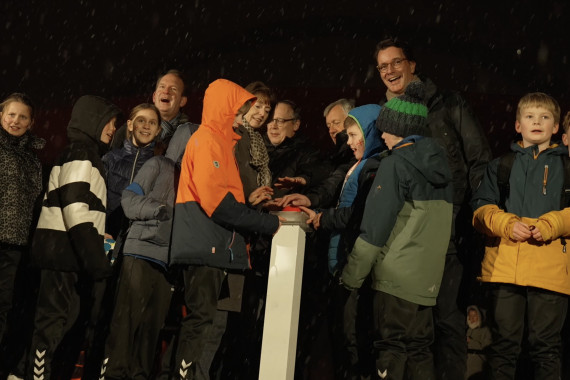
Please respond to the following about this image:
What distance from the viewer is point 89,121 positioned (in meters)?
3.93

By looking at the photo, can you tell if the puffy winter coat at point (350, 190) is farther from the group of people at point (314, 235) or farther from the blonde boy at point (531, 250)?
the blonde boy at point (531, 250)

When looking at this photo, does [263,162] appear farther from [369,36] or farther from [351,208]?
[369,36]

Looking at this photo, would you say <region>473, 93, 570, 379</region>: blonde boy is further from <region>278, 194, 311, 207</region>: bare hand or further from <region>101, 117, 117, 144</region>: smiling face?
<region>101, 117, 117, 144</region>: smiling face

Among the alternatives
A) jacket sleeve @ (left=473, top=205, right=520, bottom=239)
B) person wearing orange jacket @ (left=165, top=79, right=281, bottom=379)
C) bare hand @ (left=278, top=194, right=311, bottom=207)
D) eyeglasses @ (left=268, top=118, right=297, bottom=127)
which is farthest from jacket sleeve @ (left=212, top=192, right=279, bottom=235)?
eyeglasses @ (left=268, top=118, right=297, bottom=127)

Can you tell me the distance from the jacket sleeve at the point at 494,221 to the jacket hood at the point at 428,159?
0.31 metres

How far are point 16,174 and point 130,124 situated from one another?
0.77 meters

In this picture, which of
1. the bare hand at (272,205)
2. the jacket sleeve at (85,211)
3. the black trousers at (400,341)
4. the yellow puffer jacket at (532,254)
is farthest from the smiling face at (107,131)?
the yellow puffer jacket at (532,254)

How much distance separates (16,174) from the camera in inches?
163

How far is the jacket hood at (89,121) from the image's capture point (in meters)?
3.91

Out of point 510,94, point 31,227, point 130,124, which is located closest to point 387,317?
point 130,124

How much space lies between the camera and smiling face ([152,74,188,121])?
15.1 ft

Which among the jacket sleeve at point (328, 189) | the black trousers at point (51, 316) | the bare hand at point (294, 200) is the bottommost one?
the black trousers at point (51, 316)

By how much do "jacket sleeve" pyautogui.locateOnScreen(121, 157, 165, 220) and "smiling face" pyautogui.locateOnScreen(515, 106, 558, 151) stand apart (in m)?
1.84

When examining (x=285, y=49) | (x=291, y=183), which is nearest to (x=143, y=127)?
(x=291, y=183)
